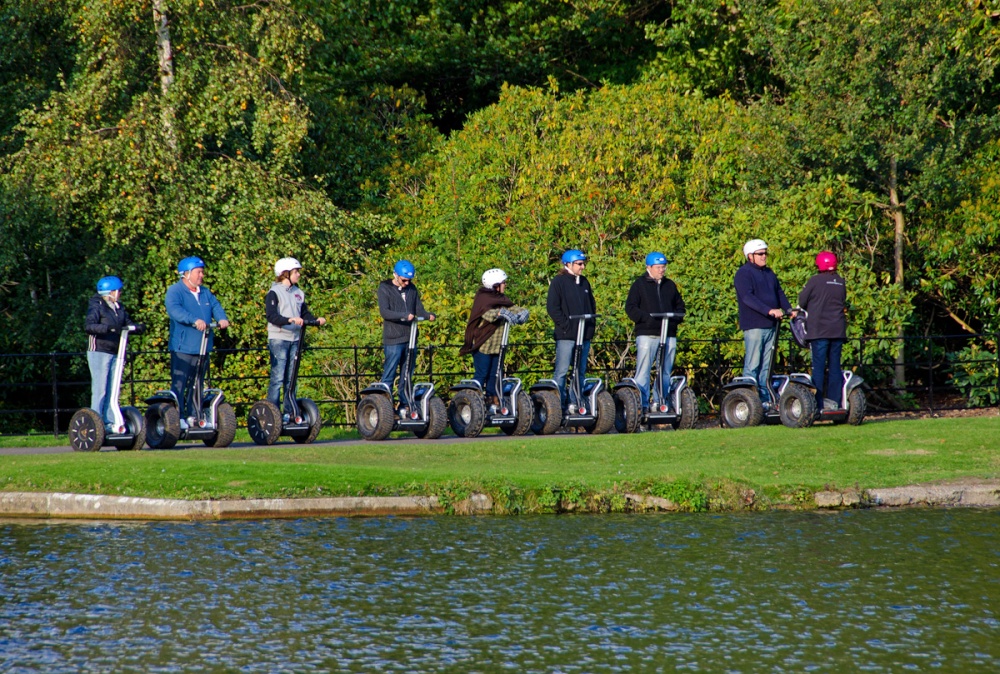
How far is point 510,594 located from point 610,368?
11861 millimetres

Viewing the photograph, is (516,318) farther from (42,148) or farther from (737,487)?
(42,148)

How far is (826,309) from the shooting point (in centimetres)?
1471

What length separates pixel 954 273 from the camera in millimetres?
20406

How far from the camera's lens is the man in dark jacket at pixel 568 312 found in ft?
50.1

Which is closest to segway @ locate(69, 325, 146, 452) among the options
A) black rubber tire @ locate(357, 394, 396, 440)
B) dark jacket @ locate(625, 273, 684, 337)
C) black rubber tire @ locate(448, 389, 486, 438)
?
black rubber tire @ locate(357, 394, 396, 440)

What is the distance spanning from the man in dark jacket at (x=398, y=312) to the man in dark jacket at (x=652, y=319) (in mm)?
2408

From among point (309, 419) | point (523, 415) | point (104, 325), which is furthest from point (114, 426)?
point (523, 415)

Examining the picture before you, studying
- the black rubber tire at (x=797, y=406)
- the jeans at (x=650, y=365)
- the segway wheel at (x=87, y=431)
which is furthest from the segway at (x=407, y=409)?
the black rubber tire at (x=797, y=406)

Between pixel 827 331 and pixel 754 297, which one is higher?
pixel 754 297

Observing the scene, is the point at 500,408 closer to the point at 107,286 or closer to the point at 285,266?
the point at 285,266

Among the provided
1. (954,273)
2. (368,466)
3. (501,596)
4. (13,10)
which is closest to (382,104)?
(13,10)

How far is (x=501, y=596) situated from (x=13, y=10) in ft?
55.5

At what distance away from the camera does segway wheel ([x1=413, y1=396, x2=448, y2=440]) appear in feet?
48.9

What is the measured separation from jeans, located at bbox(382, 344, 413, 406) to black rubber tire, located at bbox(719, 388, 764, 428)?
3575 millimetres
